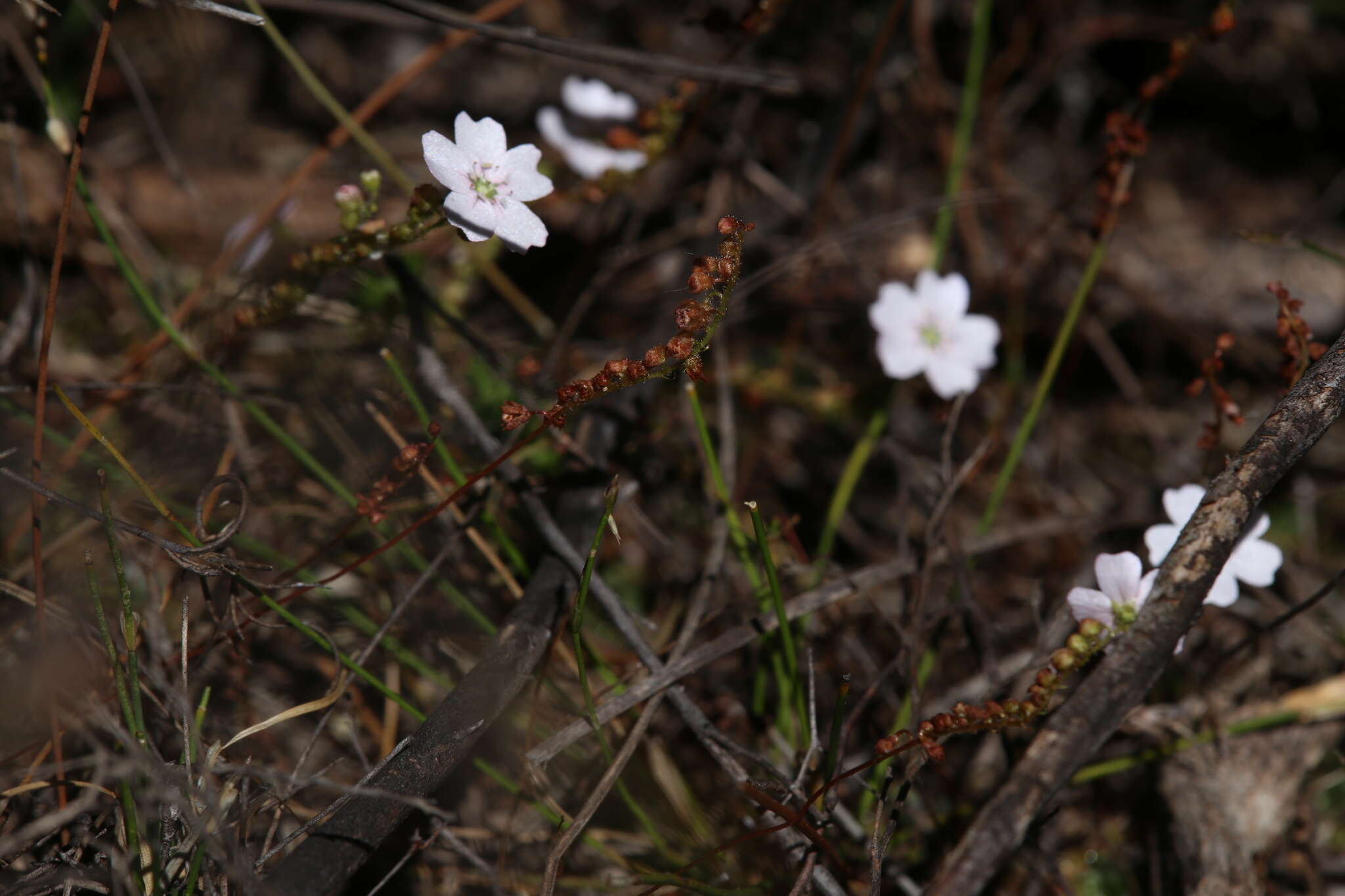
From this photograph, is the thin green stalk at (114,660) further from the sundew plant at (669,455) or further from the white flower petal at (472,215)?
the white flower petal at (472,215)

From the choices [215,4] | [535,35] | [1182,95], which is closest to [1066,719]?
[535,35]

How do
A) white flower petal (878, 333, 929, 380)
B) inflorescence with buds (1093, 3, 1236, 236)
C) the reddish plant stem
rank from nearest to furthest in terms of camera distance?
the reddish plant stem < inflorescence with buds (1093, 3, 1236, 236) < white flower petal (878, 333, 929, 380)

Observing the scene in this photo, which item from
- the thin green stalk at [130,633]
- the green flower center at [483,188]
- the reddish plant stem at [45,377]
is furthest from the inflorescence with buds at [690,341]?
the reddish plant stem at [45,377]

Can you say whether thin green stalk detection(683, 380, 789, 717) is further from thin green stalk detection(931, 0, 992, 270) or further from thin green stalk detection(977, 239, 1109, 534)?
thin green stalk detection(931, 0, 992, 270)

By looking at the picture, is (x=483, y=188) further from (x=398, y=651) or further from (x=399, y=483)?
(x=398, y=651)

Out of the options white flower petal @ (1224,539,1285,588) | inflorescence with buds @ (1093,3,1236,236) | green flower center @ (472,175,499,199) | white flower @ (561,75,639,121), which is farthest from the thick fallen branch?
white flower @ (561,75,639,121)

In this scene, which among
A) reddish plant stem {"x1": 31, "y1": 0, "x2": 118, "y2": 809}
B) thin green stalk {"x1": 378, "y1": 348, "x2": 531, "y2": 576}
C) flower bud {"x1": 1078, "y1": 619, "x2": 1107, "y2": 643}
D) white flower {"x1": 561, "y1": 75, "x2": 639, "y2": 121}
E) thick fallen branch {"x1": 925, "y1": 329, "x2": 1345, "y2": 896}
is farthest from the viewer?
white flower {"x1": 561, "y1": 75, "x2": 639, "y2": 121}
